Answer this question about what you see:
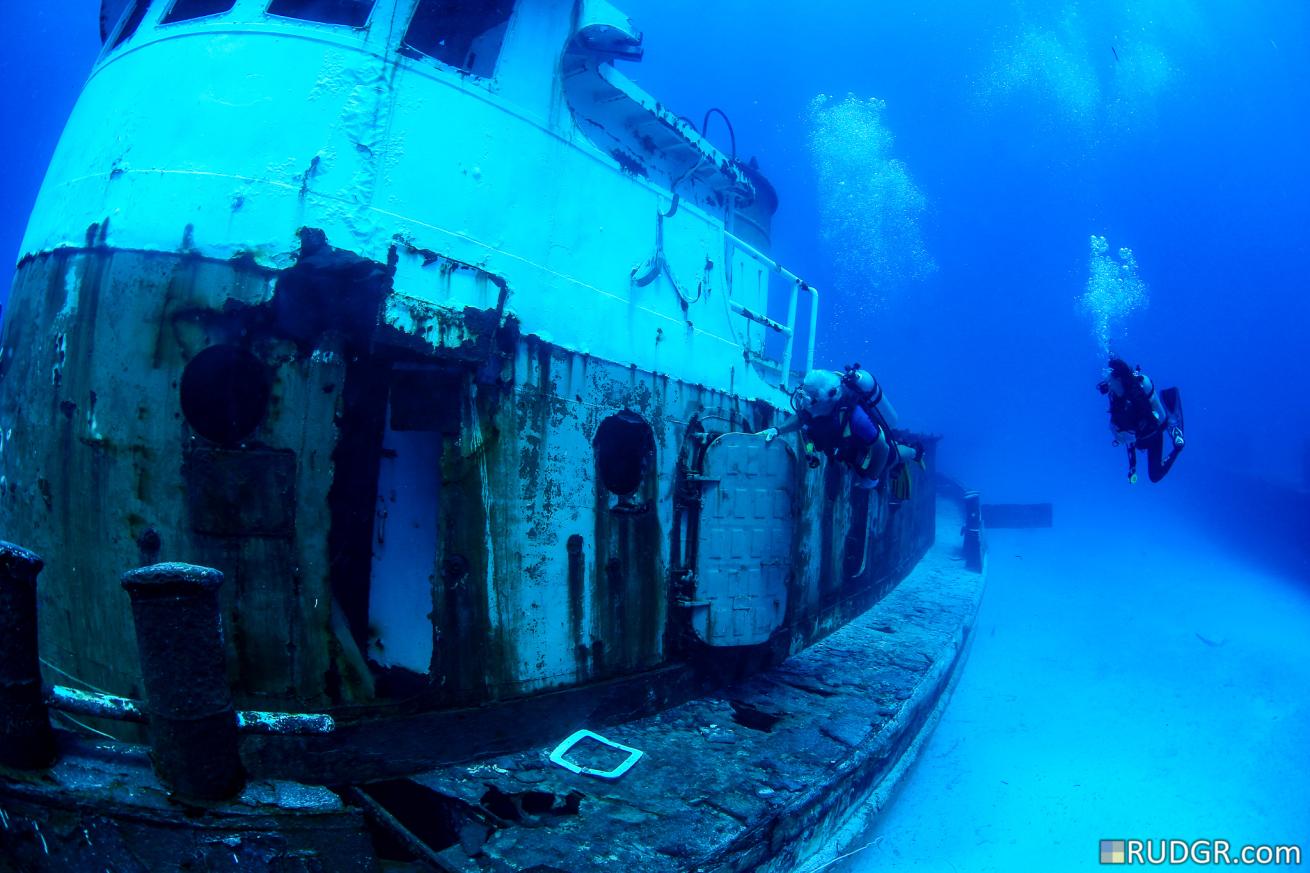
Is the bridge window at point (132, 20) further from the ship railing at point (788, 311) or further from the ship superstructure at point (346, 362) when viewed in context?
the ship railing at point (788, 311)

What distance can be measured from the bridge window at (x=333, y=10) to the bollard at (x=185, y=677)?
Result: 3309 mm

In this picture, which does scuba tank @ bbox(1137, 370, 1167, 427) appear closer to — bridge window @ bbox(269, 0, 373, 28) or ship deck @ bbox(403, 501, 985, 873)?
ship deck @ bbox(403, 501, 985, 873)

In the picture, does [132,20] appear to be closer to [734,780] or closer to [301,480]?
[301,480]

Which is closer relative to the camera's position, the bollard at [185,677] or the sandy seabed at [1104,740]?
the bollard at [185,677]

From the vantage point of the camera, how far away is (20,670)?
92.0 inches

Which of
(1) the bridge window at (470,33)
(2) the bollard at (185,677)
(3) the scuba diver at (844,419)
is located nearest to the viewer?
(2) the bollard at (185,677)

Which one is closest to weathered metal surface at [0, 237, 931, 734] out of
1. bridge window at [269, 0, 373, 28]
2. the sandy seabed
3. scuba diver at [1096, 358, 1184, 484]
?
bridge window at [269, 0, 373, 28]

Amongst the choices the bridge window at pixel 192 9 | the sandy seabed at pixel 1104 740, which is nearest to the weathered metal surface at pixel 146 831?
the sandy seabed at pixel 1104 740

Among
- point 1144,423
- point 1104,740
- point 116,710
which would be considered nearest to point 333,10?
point 116,710

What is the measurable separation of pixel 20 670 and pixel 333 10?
12.3 ft

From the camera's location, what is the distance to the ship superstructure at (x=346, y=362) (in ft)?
11.1

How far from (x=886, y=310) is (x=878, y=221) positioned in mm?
21385

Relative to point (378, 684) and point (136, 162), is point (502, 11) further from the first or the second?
point (378, 684)

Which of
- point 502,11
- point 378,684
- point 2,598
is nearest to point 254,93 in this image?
point 502,11
